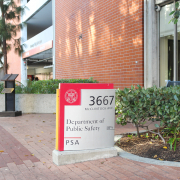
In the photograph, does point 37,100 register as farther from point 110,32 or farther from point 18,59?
point 18,59

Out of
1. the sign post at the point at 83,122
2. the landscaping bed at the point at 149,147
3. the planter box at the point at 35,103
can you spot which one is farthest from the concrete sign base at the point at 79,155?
the planter box at the point at 35,103

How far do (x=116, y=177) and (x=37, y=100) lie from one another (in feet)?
24.0

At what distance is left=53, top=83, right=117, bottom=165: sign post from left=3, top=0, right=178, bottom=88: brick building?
5.02 meters

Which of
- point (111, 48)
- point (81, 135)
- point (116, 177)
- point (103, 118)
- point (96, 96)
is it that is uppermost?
point (111, 48)

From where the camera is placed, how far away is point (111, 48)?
34.8 feet

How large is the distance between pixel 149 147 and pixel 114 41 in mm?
6727

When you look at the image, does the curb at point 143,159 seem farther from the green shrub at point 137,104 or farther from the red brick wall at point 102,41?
the red brick wall at point 102,41

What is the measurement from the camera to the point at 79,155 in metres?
4.02

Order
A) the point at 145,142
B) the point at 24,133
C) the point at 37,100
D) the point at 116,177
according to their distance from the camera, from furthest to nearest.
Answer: the point at 37,100 < the point at 24,133 < the point at 145,142 < the point at 116,177

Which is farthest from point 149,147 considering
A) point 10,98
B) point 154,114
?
point 10,98

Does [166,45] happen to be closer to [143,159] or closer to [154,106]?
[154,106]

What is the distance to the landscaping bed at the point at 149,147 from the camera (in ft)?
13.6

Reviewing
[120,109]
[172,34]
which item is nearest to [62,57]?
[172,34]

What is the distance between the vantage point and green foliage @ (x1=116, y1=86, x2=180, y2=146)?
13.9 ft
